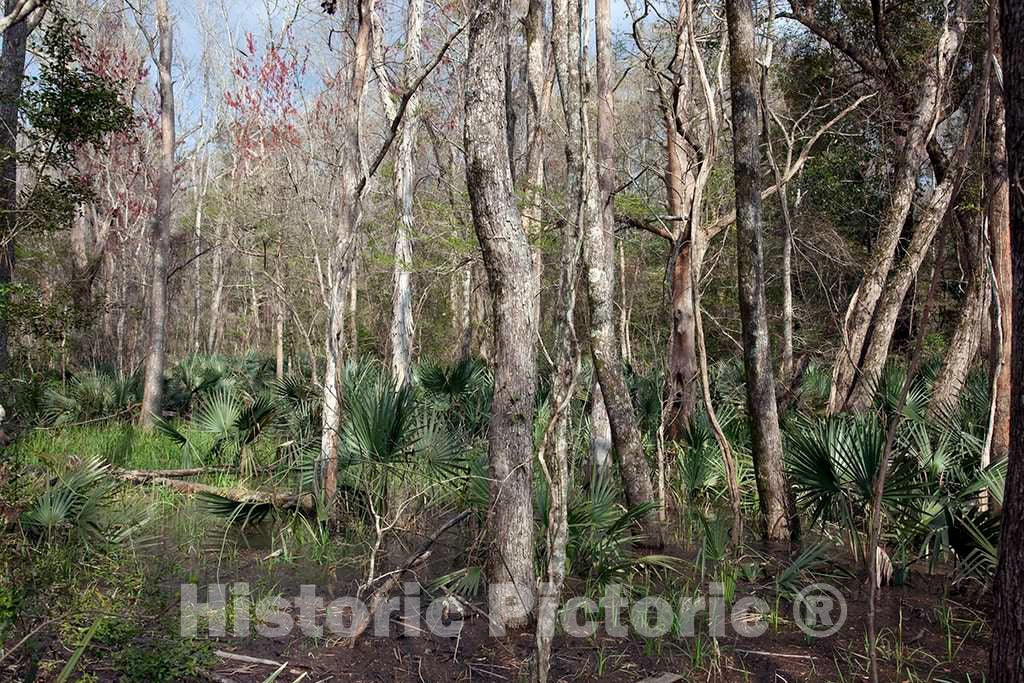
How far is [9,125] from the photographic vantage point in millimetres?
8812

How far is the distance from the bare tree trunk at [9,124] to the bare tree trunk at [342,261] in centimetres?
420

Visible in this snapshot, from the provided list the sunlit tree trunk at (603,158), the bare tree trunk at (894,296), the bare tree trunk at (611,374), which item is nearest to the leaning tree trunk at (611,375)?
the bare tree trunk at (611,374)

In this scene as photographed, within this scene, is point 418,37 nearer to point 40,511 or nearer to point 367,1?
point 367,1

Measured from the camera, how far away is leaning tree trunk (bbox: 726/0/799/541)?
19.2 ft

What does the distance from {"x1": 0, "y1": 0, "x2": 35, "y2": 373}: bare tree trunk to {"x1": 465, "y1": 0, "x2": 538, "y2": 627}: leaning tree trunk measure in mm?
6522

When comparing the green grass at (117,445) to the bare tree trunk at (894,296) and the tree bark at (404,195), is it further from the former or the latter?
the bare tree trunk at (894,296)

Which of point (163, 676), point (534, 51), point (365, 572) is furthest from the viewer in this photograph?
point (534, 51)

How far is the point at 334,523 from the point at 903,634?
3.98 m

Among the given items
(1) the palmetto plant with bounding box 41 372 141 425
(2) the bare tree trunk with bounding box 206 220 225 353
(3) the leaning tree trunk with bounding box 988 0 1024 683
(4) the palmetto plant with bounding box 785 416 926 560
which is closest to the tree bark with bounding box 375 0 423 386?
(1) the palmetto plant with bounding box 41 372 141 425

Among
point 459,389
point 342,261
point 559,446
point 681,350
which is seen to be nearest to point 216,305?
point 459,389

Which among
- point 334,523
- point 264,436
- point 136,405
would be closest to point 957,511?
point 334,523

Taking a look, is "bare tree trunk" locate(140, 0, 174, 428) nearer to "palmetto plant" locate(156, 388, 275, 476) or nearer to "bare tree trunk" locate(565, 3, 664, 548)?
"palmetto plant" locate(156, 388, 275, 476)

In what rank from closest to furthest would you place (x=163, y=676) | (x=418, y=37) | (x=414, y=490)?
1. (x=163, y=676)
2. (x=414, y=490)
3. (x=418, y=37)

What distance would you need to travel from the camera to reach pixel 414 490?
5.97 m
